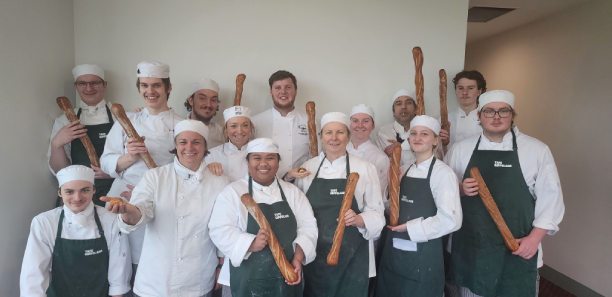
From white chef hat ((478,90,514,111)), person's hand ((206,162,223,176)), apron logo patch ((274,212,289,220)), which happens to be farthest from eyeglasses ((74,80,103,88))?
white chef hat ((478,90,514,111))

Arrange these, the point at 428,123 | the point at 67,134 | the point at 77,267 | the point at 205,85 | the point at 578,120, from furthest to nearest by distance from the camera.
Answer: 1. the point at 578,120
2. the point at 205,85
3. the point at 67,134
4. the point at 428,123
5. the point at 77,267

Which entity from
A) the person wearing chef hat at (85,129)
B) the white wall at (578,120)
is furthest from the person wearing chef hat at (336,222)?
the white wall at (578,120)

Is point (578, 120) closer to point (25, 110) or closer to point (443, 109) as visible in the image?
point (443, 109)

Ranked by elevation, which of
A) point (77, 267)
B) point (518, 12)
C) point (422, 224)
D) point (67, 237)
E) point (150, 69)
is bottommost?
point (77, 267)

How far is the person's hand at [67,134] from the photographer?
2.45 m

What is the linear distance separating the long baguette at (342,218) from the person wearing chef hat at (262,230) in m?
0.10

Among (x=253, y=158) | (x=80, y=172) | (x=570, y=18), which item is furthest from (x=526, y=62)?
(x=80, y=172)

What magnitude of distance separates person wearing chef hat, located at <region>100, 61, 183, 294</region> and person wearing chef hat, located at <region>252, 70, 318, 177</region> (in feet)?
2.39

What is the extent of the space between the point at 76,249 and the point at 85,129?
0.92m

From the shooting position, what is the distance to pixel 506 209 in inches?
85.9

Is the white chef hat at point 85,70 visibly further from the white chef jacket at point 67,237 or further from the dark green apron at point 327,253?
the dark green apron at point 327,253

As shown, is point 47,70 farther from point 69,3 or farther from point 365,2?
point 365,2

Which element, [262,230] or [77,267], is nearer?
[262,230]

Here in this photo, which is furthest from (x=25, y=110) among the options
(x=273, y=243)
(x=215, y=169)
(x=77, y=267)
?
(x=273, y=243)
